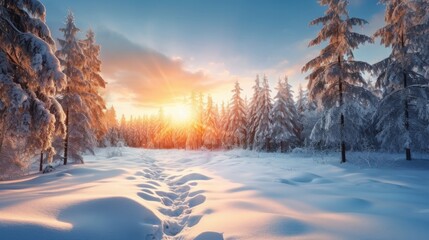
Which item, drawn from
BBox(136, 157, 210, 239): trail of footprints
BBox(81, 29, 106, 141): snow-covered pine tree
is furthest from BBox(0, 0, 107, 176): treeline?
BBox(81, 29, 106, 141): snow-covered pine tree

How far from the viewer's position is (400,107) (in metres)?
16.3

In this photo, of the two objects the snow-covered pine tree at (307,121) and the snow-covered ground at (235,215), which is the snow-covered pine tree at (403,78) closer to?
the snow-covered ground at (235,215)

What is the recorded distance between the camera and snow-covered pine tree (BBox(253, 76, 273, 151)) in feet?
118

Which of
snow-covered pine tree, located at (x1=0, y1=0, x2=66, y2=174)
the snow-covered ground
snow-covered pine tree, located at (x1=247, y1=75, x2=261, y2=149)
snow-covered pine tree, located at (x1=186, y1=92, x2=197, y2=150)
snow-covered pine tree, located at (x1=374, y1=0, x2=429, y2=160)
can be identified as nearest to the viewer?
the snow-covered ground

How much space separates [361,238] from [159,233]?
12.3 ft

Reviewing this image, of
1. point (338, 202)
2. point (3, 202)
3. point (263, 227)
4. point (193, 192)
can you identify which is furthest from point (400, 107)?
point (3, 202)

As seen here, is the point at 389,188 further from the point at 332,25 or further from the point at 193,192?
the point at 332,25

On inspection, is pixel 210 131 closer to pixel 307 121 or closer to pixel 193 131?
pixel 193 131

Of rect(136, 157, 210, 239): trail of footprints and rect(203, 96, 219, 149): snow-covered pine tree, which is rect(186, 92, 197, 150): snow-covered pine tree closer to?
rect(203, 96, 219, 149): snow-covered pine tree

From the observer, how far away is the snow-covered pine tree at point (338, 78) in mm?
16141

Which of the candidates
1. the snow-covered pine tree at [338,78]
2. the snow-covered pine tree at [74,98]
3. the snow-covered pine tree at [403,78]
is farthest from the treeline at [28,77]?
the snow-covered pine tree at [403,78]

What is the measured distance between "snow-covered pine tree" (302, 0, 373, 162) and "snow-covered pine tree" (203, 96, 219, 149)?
32055 millimetres

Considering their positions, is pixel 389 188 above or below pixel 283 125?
below

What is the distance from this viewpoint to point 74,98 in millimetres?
17938
